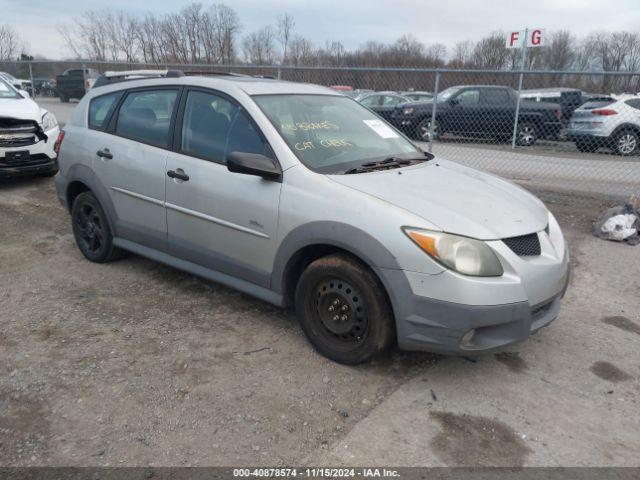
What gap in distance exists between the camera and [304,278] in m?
3.25

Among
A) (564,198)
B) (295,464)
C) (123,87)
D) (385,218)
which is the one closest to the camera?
(295,464)

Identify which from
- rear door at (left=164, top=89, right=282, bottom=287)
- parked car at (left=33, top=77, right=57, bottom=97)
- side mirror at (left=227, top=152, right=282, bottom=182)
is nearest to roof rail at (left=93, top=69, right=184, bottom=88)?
rear door at (left=164, top=89, right=282, bottom=287)

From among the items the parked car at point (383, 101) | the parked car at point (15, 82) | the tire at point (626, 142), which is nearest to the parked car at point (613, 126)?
the tire at point (626, 142)

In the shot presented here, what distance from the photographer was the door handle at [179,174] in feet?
12.3

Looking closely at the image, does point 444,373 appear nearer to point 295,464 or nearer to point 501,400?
point 501,400

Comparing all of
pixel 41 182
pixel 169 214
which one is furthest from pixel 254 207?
pixel 41 182

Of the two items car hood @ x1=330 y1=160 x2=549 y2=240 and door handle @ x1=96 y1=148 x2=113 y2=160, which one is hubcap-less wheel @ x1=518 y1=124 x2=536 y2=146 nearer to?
car hood @ x1=330 y1=160 x2=549 y2=240

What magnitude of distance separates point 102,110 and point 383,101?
12.0 metres

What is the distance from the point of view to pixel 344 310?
313 cm

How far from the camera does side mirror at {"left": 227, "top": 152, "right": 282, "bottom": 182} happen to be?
10.5 ft

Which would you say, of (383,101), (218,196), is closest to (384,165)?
(218,196)

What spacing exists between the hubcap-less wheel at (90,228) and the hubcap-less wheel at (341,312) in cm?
255

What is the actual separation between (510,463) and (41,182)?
27.2ft

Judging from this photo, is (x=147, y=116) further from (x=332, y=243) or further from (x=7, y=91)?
(x=7, y=91)
